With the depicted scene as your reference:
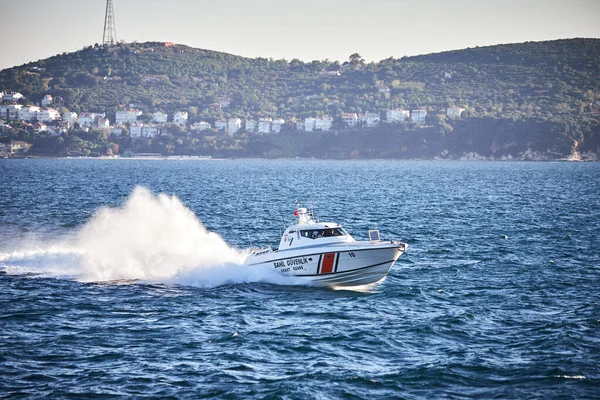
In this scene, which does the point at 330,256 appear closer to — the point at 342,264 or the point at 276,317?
the point at 342,264

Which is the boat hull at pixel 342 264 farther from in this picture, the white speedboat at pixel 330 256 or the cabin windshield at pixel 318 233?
the cabin windshield at pixel 318 233

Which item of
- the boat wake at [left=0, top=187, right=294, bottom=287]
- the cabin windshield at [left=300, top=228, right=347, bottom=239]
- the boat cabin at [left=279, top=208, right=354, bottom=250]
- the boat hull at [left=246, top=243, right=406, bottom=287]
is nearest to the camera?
the boat hull at [left=246, top=243, right=406, bottom=287]

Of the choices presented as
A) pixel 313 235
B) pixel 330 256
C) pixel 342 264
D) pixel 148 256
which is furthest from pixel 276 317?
pixel 148 256

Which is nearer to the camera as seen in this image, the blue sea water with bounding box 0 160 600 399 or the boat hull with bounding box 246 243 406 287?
the blue sea water with bounding box 0 160 600 399

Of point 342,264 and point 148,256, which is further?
point 148,256

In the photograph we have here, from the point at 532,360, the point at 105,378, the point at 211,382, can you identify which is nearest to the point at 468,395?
the point at 532,360

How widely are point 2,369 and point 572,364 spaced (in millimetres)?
18282

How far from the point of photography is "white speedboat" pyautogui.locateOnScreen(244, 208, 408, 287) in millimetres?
32031

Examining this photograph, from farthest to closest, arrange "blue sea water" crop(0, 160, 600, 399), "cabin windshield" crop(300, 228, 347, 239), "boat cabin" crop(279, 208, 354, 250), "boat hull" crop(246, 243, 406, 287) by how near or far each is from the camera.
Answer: "cabin windshield" crop(300, 228, 347, 239) → "boat cabin" crop(279, 208, 354, 250) → "boat hull" crop(246, 243, 406, 287) → "blue sea water" crop(0, 160, 600, 399)

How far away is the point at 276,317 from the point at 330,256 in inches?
206

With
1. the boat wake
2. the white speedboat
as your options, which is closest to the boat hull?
the white speedboat

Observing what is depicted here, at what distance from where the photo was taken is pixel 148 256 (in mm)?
37281

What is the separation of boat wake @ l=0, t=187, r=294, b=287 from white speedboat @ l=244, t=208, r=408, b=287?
0.91m

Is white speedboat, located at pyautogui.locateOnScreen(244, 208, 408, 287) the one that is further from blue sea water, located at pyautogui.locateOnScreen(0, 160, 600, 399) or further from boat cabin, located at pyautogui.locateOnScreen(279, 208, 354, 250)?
blue sea water, located at pyautogui.locateOnScreen(0, 160, 600, 399)
